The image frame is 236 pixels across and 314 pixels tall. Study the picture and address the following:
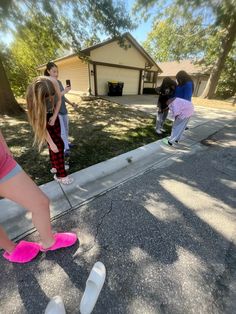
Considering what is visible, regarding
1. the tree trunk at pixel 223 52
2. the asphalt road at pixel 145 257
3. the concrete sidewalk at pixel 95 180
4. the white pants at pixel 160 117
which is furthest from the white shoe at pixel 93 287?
the tree trunk at pixel 223 52

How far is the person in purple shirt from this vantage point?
12.2 feet

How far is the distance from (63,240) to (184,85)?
12.2 ft

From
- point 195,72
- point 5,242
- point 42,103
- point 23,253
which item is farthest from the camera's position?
point 195,72

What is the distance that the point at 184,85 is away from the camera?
3.77m

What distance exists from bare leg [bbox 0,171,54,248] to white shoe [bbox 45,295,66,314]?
53cm

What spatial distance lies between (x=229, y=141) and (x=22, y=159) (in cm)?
517

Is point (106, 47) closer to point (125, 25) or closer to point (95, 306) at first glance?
point (125, 25)

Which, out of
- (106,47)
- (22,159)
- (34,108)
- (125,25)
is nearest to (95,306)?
(34,108)

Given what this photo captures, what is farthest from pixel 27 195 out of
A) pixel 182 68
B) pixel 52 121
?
pixel 182 68

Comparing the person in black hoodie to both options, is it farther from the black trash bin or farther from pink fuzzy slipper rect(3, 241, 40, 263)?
the black trash bin

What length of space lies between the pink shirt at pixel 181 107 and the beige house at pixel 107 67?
29.5ft

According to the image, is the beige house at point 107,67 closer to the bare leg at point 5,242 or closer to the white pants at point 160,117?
the white pants at point 160,117

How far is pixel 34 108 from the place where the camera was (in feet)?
6.17

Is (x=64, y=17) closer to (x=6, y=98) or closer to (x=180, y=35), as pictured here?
(x=6, y=98)
